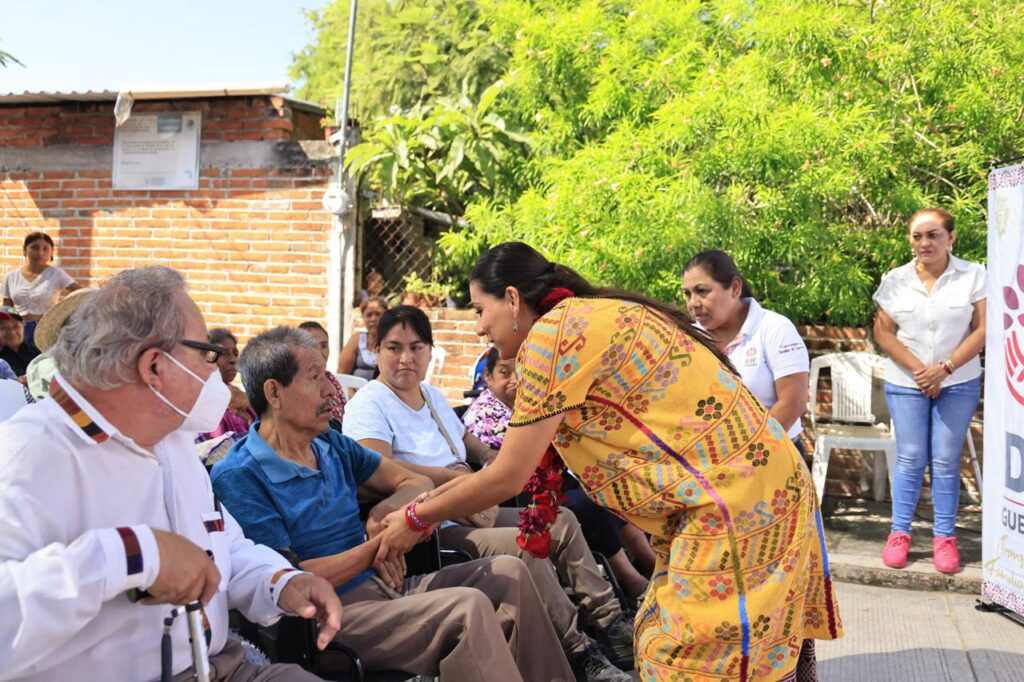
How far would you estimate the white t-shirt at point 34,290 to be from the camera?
8.31 metres

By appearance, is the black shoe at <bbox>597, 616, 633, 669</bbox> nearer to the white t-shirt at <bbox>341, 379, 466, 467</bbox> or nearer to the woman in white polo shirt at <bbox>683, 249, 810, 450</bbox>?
the white t-shirt at <bbox>341, 379, 466, 467</bbox>

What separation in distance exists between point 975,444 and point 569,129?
3.84 metres

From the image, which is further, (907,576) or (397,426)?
(907,576)

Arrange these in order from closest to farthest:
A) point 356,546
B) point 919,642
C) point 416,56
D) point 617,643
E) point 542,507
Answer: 1. point 542,507
2. point 356,546
3. point 617,643
4. point 919,642
5. point 416,56

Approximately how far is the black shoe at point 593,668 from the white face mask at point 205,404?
198 cm

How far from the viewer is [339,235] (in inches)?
364

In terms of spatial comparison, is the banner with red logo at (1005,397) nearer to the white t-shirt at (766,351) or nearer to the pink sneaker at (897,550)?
the pink sneaker at (897,550)

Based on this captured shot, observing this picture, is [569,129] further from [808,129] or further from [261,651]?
[261,651]

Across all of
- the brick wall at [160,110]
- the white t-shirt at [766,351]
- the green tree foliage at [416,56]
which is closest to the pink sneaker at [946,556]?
the white t-shirt at [766,351]

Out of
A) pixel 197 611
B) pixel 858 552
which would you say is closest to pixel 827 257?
pixel 858 552

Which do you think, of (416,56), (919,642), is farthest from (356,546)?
(416,56)

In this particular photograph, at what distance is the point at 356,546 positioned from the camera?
3129mm

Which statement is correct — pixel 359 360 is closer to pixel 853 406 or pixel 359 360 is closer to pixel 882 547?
pixel 853 406

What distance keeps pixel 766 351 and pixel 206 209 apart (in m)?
6.70
